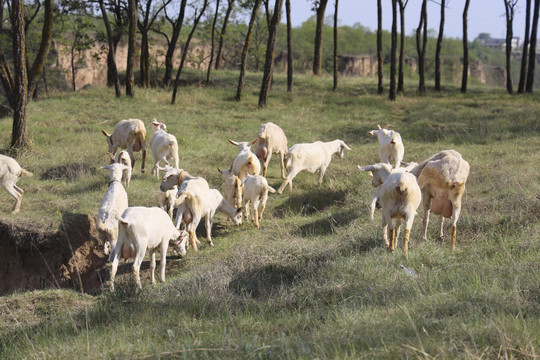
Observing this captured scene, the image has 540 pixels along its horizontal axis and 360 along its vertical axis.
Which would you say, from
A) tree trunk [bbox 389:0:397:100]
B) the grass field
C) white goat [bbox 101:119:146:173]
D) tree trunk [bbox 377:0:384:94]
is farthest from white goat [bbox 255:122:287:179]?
tree trunk [bbox 377:0:384:94]

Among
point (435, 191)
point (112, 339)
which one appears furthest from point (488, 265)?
point (112, 339)

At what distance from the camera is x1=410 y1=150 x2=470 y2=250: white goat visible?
7.86 m

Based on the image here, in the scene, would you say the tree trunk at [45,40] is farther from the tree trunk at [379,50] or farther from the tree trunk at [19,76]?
the tree trunk at [379,50]

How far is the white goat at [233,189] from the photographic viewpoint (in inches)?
398

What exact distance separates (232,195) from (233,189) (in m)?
0.14

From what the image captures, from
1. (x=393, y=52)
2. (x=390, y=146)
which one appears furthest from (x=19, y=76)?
(x=393, y=52)

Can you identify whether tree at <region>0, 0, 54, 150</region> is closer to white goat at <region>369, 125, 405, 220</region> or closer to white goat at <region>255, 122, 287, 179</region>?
white goat at <region>255, 122, 287, 179</region>

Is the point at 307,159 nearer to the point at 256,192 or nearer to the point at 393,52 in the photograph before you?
the point at 256,192

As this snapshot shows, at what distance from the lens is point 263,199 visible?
10.1 metres

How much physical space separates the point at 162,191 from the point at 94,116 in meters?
9.42

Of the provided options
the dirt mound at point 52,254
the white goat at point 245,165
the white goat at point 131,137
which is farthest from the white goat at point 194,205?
the white goat at point 131,137

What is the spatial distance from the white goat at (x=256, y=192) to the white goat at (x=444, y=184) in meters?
2.86

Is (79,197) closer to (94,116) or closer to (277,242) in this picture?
(277,242)

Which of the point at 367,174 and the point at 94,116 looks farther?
the point at 94,116
